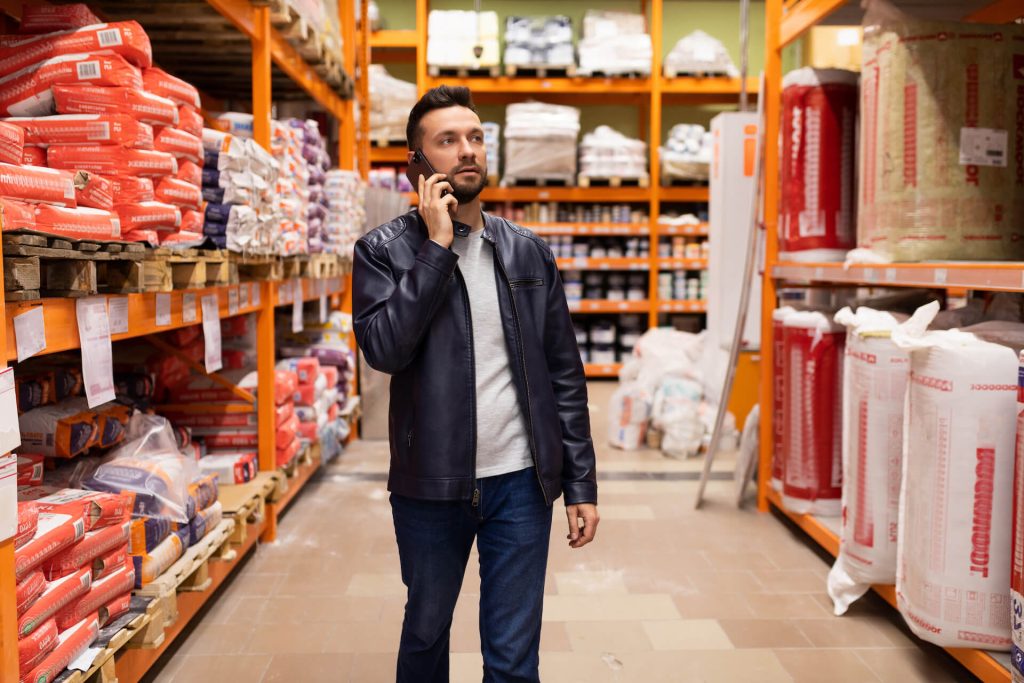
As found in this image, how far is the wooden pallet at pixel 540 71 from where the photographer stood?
9.73 m

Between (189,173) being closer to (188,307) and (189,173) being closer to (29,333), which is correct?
(188,307)

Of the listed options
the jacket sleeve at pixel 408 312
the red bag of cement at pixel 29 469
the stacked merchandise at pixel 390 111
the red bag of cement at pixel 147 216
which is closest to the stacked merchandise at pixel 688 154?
the stacked merchandise at pixel 390 111

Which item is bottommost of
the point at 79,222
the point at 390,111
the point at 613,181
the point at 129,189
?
the point at 79,222

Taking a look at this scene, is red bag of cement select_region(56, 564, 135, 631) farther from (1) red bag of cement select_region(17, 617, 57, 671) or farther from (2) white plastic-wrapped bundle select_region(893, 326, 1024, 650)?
(2) white plastic-wrapped bundle select_region(893, 326, 1024, 650)

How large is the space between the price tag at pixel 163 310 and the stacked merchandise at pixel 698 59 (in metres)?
7.98

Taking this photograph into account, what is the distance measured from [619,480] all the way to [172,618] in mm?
3290

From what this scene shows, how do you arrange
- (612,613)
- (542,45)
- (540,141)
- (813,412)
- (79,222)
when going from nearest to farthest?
(79,222)
(612,613)
(813,412)
(540,141)
(542,45)

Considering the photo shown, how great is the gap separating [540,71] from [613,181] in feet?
4.63

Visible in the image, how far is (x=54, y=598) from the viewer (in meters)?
2.24

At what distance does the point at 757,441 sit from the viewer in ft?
17.3

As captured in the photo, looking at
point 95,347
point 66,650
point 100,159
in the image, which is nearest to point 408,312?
point 95,347

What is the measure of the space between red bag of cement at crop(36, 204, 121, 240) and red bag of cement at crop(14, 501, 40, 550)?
66 cm

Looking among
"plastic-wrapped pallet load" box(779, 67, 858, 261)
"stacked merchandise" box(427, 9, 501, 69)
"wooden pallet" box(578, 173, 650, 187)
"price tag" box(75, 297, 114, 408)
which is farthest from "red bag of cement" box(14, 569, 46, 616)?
"wooden pallet" box(578, 173, 650, 187)

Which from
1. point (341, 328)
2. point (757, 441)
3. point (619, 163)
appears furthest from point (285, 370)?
point (619, 163)
